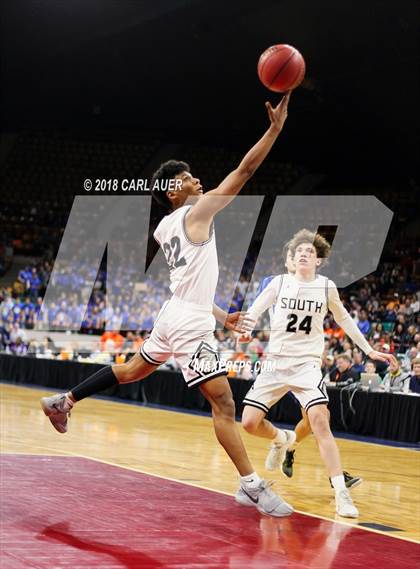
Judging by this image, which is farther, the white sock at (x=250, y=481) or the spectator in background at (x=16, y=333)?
the spectator in background at (x=16, y=333)

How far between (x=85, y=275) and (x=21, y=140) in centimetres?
845

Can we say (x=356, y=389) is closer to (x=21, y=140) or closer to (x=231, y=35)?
(x=231, y=35)

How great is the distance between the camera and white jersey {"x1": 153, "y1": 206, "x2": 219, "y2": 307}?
5.60m

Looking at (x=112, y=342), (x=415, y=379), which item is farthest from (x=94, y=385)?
(x=112, y=342)

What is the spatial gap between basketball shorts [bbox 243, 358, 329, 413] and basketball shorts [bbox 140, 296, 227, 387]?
3.58 ft

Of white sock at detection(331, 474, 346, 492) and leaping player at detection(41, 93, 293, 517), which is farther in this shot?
white sock at detection(331, 474, 346, 492)

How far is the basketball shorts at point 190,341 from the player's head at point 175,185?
63cm

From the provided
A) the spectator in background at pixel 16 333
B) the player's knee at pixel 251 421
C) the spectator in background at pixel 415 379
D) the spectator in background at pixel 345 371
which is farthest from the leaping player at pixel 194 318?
the spectator in background at pixel 16 333

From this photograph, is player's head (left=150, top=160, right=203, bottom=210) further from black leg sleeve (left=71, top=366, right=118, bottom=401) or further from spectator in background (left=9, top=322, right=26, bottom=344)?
spectator in background (left=9, top=322, right=26, bottom=344)

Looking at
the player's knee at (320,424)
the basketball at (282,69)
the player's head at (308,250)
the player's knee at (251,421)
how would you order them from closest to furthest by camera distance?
1. the basketball at (282,69)
2. the player's knee at (320,424)
3. the player's knee at (251,421)
4. the player's head at (308,250)

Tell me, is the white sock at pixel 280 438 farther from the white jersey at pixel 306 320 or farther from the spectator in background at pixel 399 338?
the spectator in background at pixel 399 338

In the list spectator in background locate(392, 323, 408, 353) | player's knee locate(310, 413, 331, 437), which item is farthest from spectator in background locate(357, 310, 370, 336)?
player's knee locate(310, 413, 331, 437)

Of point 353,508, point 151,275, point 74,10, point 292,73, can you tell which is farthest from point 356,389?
point 74,10

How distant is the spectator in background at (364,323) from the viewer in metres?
15.0
